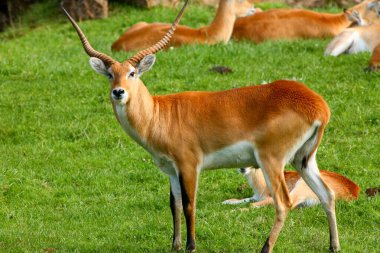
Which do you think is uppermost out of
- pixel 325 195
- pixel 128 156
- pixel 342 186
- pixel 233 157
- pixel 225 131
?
pixel 225 131

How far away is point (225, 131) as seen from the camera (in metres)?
7.20

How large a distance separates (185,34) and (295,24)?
7.89 ft

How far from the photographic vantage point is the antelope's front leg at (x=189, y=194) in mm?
7141

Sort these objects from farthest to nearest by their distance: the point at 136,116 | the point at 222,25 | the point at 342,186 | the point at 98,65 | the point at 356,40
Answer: the point at 222,25 → the point at 356,40 → the point at 342,186 → the point at 98,65 → the point at 136,116

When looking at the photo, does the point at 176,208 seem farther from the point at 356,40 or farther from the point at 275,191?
the point at 356,40

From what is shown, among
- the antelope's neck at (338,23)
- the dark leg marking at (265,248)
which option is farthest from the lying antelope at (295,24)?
the dark leg marking at (265,248)

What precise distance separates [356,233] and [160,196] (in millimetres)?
2159

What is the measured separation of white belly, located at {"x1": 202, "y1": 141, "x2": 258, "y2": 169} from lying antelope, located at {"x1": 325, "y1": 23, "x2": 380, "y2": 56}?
6918 mm

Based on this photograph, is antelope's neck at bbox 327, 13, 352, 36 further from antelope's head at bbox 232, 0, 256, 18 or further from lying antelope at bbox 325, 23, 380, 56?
antelope's head at bbox 232, 0, 256, 18

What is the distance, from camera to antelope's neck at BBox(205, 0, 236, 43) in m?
15.0

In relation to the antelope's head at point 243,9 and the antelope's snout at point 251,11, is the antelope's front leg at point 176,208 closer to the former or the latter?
the antelope's head at point 243,9

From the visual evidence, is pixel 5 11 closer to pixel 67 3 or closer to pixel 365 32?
pixel 67 3

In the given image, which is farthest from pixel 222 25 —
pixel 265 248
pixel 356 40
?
pixel 265 248

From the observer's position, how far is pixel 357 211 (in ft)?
27.0
